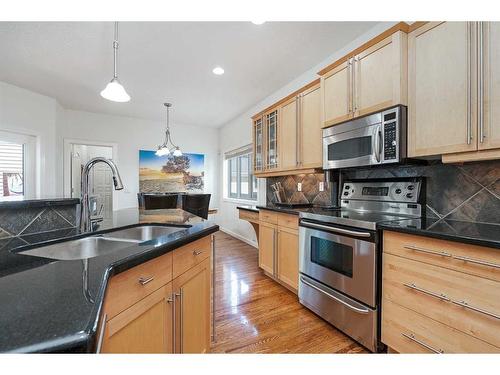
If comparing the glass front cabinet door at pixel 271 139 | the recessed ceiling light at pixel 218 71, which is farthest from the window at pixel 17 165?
the glass front cabinet door at pixel 271 139

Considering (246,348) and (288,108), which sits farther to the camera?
(288,108)

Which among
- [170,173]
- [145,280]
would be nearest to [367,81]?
[145,280]

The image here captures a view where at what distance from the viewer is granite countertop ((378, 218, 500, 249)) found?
114 cm

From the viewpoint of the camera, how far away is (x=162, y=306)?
1.07 m

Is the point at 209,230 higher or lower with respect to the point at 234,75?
lower

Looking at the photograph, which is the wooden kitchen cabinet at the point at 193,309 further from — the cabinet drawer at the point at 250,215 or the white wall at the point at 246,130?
the white wall at the point at 246,130

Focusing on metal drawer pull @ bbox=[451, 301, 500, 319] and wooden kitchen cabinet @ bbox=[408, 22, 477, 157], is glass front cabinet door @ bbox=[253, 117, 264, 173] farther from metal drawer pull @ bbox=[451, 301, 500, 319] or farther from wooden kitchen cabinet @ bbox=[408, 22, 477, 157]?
metal drawer pull @ bbox=[451, 301, 500, 319]

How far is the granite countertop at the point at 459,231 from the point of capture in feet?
3.75

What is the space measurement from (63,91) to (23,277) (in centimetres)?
440

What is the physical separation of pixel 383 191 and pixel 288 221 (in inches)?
37.4

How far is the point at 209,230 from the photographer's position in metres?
1.46

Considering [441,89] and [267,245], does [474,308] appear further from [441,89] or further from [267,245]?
[267,245]

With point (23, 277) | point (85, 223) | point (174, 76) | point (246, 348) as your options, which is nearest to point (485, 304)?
point (246, 348)

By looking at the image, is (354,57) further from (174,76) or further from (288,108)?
(174,76)
